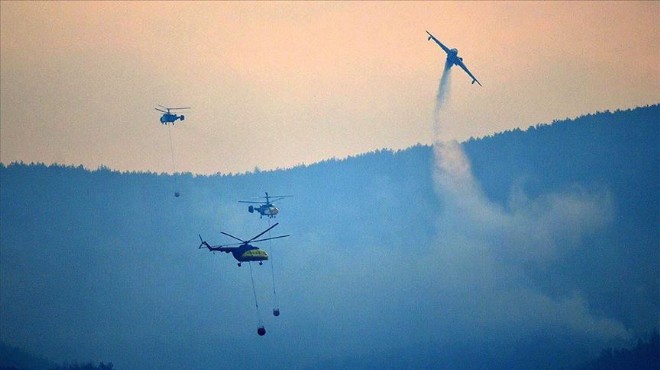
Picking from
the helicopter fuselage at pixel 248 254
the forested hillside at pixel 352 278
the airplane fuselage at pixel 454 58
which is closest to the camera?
the helicopter fuselage at pixel 248 254

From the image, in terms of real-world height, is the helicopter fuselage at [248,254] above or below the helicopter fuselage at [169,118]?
below

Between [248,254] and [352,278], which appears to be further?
[352,278]

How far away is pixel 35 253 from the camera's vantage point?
19012cm

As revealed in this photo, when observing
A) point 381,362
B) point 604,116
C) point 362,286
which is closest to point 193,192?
point 362,286

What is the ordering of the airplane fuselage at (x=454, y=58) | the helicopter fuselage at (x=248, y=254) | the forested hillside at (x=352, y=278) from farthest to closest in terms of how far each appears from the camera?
1. the forested hillside at (x=352, y=278)
2. the airplane fuselage at (x=454, y=58)
3. the helicopter fuselage at (x=248, y=254)

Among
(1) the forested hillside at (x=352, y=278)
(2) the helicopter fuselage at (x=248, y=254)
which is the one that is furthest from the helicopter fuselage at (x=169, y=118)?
(1) the forested hillside at (x=352, y=278)

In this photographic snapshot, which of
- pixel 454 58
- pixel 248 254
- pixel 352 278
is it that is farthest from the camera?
pixel 352 278

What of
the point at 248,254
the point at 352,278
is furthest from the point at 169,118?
the point at 352,278

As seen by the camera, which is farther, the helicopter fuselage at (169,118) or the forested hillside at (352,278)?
the forested hillside at (352,278)

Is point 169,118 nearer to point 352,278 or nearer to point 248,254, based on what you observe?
point 248,254

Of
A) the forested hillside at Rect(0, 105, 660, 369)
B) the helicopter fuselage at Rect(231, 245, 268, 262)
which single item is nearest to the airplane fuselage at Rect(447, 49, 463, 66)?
the helicopter fuselage at Rect(231, 245, 268, 262)

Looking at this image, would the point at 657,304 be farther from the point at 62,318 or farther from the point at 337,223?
the point at 62,318

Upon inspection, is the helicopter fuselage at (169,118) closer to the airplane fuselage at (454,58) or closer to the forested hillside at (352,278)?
the airplane fuselage at (454,58)

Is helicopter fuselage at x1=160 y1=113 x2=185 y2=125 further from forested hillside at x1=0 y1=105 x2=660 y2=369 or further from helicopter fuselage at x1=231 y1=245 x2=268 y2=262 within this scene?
forested hillside at x1=0 y1=105 x2=660 y2=369
